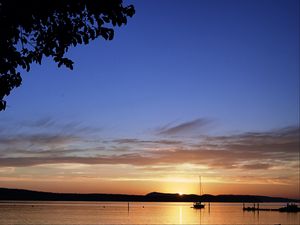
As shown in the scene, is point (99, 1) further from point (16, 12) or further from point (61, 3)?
point (16, 12)

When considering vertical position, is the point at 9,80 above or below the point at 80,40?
below

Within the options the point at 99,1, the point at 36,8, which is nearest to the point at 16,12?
the point at 36,8

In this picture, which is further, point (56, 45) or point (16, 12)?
point (56, 45)

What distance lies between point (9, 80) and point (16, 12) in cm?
182

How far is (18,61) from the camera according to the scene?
10.2m

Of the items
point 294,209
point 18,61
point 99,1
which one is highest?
point 99,1

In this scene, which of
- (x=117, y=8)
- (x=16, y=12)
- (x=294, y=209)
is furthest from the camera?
(x=294, y=209)

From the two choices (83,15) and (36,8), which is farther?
→ (83,15)

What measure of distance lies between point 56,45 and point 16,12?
56.1 inches

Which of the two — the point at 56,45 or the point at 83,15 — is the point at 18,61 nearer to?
the point at 56,45

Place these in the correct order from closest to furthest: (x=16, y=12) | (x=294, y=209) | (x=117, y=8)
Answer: (x=16, y=12), (x=117, y=8), (x=294, y=209)

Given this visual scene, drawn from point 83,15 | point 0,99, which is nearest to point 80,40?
point 83,15

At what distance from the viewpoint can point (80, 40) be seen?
10.5m

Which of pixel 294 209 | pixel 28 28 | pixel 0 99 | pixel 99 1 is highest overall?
pixel 99 1
